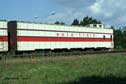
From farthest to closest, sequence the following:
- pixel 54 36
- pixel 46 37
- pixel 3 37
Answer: pixel 54 36, pixel 46 37, pixel 3 37

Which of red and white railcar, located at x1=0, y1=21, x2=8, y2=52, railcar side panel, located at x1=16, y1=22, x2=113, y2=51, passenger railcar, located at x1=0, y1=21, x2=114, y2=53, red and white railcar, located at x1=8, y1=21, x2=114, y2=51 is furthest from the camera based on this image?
railcar side panel, located at x1=16, y1=22, x2=113, y2=51

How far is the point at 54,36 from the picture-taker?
158 feet

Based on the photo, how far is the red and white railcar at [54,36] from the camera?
42.7 m

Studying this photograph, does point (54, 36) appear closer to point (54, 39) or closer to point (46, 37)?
point (54, 39)

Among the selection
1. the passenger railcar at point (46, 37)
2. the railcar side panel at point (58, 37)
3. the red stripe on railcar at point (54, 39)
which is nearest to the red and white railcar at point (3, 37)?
the passenger railcar at point (46, 37)

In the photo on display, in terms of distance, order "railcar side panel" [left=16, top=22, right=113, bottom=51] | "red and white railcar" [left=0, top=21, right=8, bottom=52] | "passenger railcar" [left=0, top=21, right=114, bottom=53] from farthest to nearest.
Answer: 1. "railcar side panel" [left=16, top=22, right=113, bottom=51]
2. "passenger railcar" [left=0, top=21, right=114, bottom=53]
3. "red and white railcar" [left=0, top=21, right=8, bottom=52]

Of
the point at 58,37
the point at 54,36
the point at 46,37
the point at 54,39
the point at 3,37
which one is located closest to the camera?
the point at 3,37

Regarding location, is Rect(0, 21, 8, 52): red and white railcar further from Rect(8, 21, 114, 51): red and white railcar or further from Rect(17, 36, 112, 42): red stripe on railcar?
Rect(17, 36, 112, 42): red stripe on railcar

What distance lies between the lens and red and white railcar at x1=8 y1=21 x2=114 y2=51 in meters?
42.7

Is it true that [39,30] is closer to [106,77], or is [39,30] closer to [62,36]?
[62,36]

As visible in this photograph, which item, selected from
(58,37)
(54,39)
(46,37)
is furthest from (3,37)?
(58,37)

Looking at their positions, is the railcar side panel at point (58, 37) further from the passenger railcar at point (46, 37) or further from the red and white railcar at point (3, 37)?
the red and white railcar at point (3, 37)

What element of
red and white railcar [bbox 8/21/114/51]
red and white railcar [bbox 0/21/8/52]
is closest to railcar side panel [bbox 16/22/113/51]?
red and white railcar [bbox 8/21/114/51]

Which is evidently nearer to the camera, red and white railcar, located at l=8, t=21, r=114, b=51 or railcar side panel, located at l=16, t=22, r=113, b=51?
red and white railcar, located at l=8, t=21, r=114, b=51
